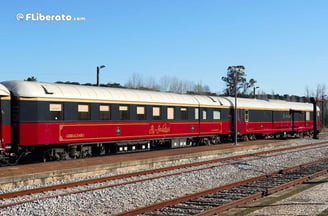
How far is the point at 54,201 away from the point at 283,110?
30498 mm

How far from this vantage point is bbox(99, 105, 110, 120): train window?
1975 centimetres

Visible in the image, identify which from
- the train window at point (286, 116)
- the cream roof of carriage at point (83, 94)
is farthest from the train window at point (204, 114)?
the train window at point (286, 116)

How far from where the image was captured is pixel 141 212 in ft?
29.9

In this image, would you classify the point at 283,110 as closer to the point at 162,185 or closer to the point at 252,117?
the point at 252,117

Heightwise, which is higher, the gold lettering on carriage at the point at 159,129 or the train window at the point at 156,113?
the train window at the point at 156,113

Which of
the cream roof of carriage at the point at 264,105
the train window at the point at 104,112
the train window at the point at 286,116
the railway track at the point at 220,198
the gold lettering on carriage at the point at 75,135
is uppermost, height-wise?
the cream roof of carriage at the point at 264,105

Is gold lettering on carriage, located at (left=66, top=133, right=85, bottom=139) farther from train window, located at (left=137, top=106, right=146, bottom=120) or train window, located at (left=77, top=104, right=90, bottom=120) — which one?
train window, located at (left=137, top=106, right=146, bottom=120)

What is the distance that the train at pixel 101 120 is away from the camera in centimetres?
1639

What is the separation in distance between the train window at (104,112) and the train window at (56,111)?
235 centimetres

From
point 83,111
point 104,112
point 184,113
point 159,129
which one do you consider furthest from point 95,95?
point 184,113

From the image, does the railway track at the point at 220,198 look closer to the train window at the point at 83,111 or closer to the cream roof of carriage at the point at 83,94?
the train window at the point at 83,111

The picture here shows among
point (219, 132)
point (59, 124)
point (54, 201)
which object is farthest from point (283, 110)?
point (54, 201)

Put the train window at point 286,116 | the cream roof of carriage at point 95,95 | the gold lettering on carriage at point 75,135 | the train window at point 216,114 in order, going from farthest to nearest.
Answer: the train window at point 286,116 < the train window at point 216,114 < the gold lettering on carriage at point 75,135 < the cream roof of carriage at point 95,95

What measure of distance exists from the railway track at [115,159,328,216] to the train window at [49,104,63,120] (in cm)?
862
